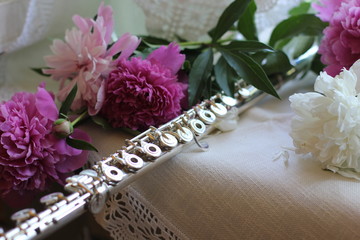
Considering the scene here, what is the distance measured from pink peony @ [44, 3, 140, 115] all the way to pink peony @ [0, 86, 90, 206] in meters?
0.05

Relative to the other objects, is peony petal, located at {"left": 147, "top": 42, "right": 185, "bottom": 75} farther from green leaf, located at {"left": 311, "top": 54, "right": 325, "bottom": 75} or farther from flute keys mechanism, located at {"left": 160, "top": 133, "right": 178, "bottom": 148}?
green leaf, located at {"left": 311, "top": 54, "right": 325, "bottom": 75}

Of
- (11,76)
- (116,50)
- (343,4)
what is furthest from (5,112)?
(343,4)

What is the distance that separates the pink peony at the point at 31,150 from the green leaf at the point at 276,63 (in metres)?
0.26

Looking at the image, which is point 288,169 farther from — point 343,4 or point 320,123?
point 343,4

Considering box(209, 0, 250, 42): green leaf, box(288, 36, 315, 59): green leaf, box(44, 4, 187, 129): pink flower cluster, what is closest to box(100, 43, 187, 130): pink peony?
box(44, 4, 187, 129): pink flower cluster

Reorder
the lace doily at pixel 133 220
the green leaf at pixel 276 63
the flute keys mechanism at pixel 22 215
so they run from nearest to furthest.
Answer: the flute keys mechanism at pixel 22 215
the lace doily at pixel 133 220
the green leaf at pixel 276 63

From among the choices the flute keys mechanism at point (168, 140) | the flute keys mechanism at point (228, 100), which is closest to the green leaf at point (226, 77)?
the flute keys mechanism at point (228, 100)

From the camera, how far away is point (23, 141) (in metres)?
0.40

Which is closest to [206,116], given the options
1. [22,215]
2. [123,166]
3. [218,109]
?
[218,109]

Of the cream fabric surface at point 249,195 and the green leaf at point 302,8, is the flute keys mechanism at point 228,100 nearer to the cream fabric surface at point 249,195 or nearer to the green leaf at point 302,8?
the cream fabric surface at point 249,195

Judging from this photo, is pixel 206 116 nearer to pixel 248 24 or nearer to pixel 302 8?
pixel 248 24

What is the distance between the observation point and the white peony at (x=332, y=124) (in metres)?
0.39

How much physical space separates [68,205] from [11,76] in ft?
1.27

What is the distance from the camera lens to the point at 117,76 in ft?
1.51
